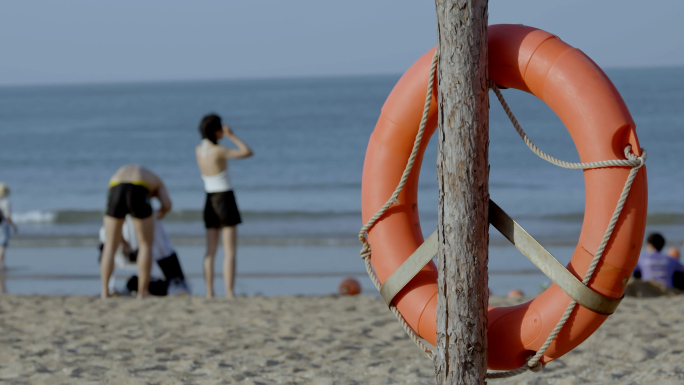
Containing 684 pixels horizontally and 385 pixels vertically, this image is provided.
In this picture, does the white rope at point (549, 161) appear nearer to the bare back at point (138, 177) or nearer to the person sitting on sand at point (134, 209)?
the person sitting on sand at point (134, 209)

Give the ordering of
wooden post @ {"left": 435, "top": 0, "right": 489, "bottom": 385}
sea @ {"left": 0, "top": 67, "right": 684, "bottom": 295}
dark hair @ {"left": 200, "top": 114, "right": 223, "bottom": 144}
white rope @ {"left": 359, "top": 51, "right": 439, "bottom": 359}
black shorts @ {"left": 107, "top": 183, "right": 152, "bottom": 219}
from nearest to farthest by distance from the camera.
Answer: wooden post @ {"left": 435, "top": 0, "right": 489, "bottom": 385} < white rope @ {"left": 359, "top": 51, "right": 439, "bottom": 359} < black shorts @ {"left": 107, "top": 183, "right": 152, "bottom": 219} < dark hair @ {"left": 200, "top": 114, "right": 223, "bottom": 144} < sea @ {"left": 0, "top": 67, "right": 684, "bottom": 295}

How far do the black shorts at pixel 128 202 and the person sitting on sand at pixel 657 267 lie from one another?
4169mm

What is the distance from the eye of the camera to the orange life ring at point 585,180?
2270 mm

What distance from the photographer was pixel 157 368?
3.72m

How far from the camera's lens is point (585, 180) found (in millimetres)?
2287

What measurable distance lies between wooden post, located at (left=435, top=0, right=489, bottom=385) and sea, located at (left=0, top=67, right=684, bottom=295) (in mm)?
4810

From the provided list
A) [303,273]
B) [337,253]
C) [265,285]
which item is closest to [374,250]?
[265,285]

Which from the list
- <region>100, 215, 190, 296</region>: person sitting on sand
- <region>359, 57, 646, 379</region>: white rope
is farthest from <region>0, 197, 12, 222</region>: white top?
<region>359, 57, 646, 379</region>: white rope

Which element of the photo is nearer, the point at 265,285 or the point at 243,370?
the point at 243,370

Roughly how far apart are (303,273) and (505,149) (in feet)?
47.3

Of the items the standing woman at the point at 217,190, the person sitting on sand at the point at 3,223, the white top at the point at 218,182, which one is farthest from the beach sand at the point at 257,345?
the person sitting on sand at the point at 3,223

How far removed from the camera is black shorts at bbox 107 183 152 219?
5.34 metres

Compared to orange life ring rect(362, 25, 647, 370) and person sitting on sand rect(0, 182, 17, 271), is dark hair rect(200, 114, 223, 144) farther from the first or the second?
person sitting on sand rect(0, 182, 17, 271)

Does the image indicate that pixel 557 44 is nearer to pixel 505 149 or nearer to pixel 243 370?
pixel 243 370
